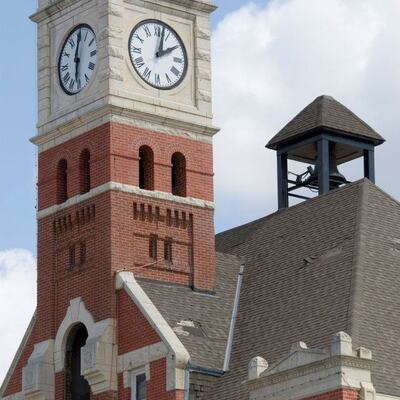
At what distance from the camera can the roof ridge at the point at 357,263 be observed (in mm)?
51281

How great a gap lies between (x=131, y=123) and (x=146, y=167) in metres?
1.39

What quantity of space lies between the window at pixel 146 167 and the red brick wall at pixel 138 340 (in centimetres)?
378

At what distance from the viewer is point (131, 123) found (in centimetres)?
5819

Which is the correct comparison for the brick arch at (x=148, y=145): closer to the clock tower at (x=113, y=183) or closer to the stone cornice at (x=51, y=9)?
the clock tower at (x=113, y=183)

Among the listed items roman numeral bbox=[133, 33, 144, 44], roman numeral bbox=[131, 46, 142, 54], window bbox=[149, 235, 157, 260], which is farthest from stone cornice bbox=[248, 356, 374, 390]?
roman numeral bbox=[133, 33, 144, 44]

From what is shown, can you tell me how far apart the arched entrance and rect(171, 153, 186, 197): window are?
491 centimetres

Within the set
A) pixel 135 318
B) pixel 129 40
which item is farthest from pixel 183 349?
pixel 129 40

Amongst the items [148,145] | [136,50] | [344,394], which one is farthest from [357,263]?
[136,50]

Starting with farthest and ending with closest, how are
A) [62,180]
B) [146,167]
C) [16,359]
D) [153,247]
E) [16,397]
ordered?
[16,359]
[62,180]
[16,397]
[146,167]
[153,247]

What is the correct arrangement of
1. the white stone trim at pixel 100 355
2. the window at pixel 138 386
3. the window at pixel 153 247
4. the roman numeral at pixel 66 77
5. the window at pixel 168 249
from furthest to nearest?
1. the roman numeral at pixel 66 77
2. the window at pixel 168 249
3. the window at pixel 153 247
4. the white stone trim at pixel 100 355
5. the window at pixel 138 386

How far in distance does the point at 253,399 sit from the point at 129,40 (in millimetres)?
12728

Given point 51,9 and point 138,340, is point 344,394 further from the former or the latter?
point 51,9

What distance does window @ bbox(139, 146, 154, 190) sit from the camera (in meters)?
58.3

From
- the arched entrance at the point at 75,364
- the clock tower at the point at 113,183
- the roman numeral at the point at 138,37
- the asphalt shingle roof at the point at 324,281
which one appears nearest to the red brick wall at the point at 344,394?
the asphalt shingle roof at the point at 324,281
